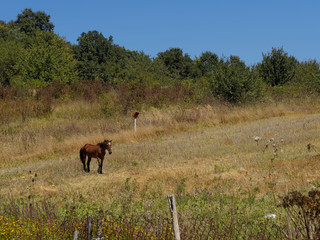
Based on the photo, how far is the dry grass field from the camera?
969 centimetres

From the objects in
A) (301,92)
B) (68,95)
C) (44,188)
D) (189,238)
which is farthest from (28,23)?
(189,238)

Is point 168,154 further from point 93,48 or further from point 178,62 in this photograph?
point 178,62

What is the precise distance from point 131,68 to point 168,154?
39.0 meters

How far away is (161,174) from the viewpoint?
10.7 meters

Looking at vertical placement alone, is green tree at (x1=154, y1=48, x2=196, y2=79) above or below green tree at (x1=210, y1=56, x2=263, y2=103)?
above

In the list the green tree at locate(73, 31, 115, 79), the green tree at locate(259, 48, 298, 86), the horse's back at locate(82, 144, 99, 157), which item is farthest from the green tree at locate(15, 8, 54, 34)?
the horse's back at locate(82, 144, 99, 157)

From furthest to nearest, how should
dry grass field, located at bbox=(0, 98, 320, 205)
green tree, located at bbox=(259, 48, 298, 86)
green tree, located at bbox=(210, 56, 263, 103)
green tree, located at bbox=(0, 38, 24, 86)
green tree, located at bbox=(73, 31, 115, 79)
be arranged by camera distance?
green tree, located at bbox=(73, 31, 115, 79), green tree, located at bbox=(0, 38, 24, 86), green tree, located at bbox=(259, 48, 298, 86), green tree, located at bbox=(210, 56, 263, 103), dry grass field, located at bbox=(0, 98, 320, 205)

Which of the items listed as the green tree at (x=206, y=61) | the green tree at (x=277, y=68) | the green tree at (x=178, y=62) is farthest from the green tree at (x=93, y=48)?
the green tree at (x=277, y=68)

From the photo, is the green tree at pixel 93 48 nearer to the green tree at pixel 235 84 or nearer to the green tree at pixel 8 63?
the green tree at pixel 8 63

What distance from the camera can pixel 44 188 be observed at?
1025 cm

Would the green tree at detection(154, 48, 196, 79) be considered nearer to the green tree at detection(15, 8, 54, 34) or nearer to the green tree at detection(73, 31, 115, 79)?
the green tree at detection(73, 31, 115, 79)

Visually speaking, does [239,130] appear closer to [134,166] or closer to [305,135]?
[305,135]

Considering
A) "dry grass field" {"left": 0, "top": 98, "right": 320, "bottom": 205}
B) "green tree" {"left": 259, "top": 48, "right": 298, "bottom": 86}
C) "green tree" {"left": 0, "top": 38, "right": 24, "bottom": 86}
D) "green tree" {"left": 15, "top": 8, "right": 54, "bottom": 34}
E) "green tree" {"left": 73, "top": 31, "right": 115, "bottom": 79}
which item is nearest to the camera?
"dry grass field" {"left": 0, "top": 98, "right": 320, "bottom": 205}

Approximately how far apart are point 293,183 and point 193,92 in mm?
18917
